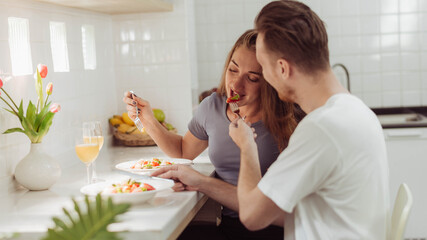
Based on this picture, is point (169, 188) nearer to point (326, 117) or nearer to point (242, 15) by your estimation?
point (326, 117)

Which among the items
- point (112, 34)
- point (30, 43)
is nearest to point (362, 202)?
point (30, 43)

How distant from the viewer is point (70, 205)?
5.25 ft

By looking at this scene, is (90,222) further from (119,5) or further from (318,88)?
(119,5)

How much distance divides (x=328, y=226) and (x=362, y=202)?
0.11m

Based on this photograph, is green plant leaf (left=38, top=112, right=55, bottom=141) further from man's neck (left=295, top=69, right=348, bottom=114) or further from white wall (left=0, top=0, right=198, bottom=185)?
man's neck (left=295, top=69, right=348, bottom=114)

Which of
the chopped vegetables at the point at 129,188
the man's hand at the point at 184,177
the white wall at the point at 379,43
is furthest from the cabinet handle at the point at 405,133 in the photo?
the chopped vegetables at the point at 129,188

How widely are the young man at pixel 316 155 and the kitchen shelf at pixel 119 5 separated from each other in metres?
1.08

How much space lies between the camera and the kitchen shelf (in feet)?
7.69

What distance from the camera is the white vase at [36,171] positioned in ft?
5.94

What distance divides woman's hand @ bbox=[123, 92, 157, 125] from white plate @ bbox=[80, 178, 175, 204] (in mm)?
410

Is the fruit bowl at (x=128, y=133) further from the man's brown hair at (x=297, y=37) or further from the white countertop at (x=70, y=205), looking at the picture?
the man's brown hair at (x=297, y=37)

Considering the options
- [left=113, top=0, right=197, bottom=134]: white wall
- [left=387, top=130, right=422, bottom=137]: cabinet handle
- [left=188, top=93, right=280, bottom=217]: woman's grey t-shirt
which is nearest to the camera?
[left=188, top=93, right=280, bottom=217]: woman's grey t-shirt

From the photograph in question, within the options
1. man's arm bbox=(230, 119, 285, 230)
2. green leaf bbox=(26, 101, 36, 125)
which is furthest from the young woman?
green leaf bbox=(26, 101, 36, 125)

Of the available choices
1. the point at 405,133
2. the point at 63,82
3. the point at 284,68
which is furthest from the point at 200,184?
the point at 405,133
